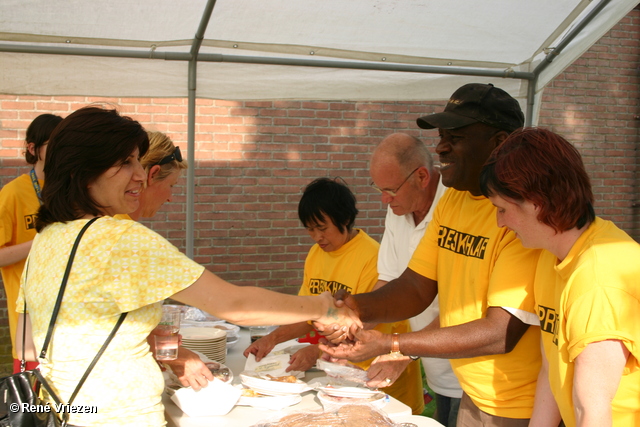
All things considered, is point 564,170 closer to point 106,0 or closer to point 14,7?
point 106,0

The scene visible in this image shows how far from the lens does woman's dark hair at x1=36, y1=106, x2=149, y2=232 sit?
1883 mm

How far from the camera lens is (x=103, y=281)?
68.6 inches

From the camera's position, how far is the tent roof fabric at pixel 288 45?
3.47 metres

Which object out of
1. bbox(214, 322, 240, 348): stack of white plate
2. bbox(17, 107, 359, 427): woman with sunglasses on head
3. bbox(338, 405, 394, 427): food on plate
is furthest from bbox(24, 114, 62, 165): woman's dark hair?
bbox(338, 405, 394, 427): food on plate

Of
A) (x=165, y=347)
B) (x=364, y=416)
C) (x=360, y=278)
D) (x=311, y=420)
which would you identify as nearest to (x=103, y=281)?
(x=165, y=347)

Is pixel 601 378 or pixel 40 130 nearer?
pixel 601 378

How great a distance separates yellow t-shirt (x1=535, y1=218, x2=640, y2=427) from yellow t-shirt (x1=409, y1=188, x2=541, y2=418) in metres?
0.24

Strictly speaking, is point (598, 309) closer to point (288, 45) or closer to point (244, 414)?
point (244, 414)

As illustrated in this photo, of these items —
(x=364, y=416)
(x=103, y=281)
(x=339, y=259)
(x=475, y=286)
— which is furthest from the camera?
(x=339, y=259)

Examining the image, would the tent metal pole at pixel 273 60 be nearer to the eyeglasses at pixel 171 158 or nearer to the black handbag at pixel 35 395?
the eyeglasses at pixel 171 158

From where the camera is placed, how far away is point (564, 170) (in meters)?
1.77

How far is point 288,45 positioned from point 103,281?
2.54m

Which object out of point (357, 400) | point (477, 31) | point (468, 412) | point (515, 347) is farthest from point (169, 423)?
point (477, 31)

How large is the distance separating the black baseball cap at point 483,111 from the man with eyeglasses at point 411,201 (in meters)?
0.84
